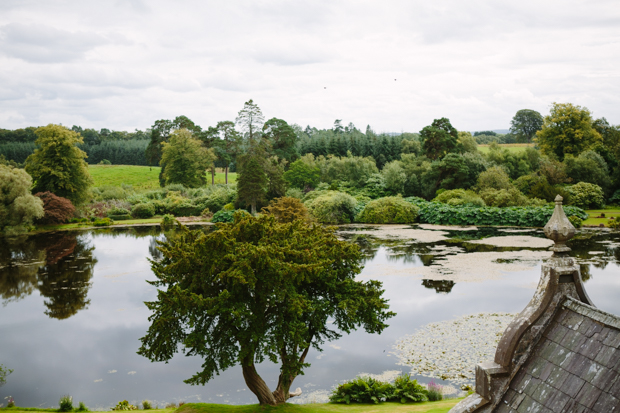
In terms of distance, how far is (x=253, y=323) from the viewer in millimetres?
8039

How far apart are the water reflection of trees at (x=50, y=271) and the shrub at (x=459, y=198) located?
27.4 meters

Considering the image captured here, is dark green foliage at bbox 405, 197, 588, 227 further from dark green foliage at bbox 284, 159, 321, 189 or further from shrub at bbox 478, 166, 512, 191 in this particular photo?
dark green foliage at bbox 284, 159, 321, 189

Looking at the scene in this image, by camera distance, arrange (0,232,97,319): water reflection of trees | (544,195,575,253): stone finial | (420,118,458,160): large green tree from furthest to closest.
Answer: (420,118,458,160): large green tree → (0,232,97,319): water reflection of trees → (544,195,575,253): stone finial

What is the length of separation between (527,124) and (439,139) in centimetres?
3967

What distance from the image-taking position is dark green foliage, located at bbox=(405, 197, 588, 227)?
3278 cm

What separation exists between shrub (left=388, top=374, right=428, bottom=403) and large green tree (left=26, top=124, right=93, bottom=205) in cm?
3725

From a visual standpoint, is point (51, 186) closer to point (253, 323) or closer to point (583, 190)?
point (253, 323)

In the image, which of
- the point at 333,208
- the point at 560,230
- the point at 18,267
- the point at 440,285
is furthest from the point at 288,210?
the point at 560,230

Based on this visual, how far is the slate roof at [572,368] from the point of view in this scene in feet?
11.5

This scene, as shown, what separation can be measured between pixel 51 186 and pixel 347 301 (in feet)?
127

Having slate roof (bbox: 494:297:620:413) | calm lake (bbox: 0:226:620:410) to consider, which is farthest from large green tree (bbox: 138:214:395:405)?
slate roof (bbox: 494:297:620:413)

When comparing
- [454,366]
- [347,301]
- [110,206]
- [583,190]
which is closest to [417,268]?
[454,366]

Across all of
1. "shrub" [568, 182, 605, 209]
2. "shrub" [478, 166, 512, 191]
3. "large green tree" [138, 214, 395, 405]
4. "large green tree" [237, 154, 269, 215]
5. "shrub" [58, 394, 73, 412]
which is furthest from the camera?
"large green tree" [237, 154, 269, 215]

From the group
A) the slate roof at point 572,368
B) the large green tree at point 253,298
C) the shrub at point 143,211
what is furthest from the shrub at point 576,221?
the shrub at point 143,211
